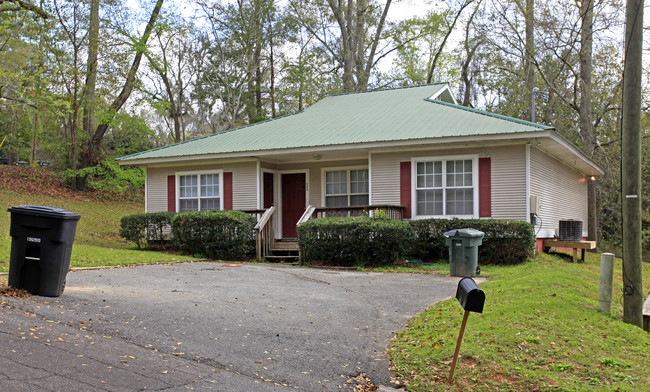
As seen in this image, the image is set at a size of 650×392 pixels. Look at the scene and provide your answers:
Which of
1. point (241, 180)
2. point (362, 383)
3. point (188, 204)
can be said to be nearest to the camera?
point (362, 383)

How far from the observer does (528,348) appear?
535 centimetres

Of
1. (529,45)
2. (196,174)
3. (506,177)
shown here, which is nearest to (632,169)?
(506,177)

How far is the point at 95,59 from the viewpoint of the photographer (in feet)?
85.2

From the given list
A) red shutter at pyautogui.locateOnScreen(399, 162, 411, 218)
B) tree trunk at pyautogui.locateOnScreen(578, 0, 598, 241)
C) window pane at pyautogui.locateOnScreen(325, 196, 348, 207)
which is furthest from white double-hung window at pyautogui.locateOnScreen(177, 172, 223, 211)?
tree trunk at pyautogui.locateOnScreen(578, 0, 598, 241)

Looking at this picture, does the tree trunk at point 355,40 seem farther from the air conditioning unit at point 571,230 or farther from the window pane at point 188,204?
the air conditioning unit at point 571,230

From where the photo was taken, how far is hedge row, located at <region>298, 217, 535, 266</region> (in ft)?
41.5

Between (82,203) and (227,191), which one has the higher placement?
(227,191)

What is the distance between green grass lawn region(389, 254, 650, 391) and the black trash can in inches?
173

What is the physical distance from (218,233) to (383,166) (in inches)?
194

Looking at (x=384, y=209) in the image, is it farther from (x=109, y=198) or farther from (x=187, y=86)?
Result: (x=187, y=86)

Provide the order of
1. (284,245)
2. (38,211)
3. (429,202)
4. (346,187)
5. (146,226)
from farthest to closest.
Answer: (346,187) < (146,226) < (284,245) < (429,202) < (38,211)

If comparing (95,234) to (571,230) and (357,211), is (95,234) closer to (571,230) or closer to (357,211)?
Answer: (357,211)

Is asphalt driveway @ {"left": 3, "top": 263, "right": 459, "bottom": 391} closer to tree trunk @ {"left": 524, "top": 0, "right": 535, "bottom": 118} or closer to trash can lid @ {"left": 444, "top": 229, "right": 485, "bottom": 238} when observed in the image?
trash can lid @ {"left": 444, "top": 229, "right": 485, "bottom": 238}

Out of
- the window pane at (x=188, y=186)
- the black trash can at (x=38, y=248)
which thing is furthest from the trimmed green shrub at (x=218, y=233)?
the black trash can at (x=38, y=248)
